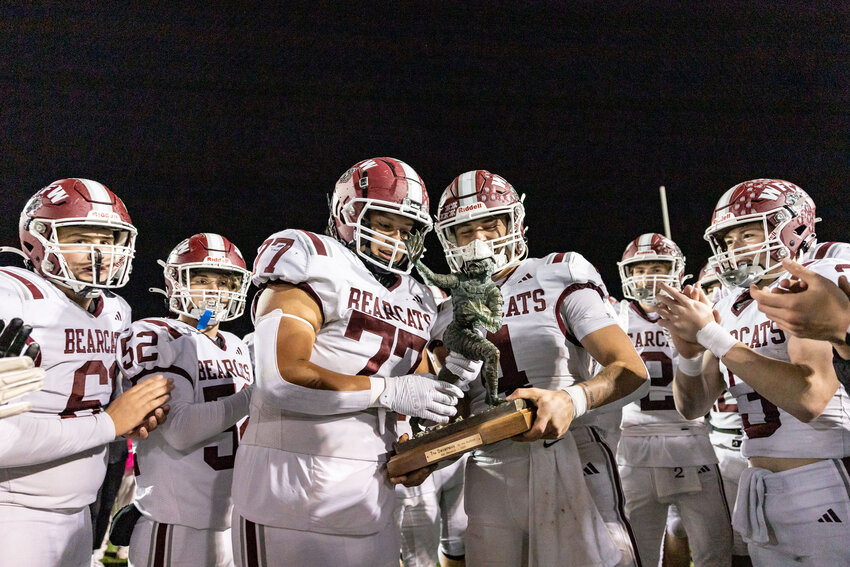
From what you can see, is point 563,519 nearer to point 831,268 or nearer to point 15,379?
point 831,268

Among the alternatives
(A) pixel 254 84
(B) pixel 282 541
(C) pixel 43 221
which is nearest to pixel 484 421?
(B) pixel 282 541

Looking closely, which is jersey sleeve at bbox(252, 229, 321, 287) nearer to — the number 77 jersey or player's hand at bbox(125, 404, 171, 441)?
the number 77 jersey

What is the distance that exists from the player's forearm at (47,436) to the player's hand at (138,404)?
5 centimetres

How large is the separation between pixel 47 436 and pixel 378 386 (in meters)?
1.19

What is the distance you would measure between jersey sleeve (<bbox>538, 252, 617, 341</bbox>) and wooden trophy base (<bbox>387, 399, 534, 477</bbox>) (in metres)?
0.53

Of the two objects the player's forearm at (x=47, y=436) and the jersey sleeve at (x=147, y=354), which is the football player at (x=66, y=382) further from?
the jersey sleeve at (x=147, y=354)

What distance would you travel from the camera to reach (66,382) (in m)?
2.27

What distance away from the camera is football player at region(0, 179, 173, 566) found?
2.10 metres

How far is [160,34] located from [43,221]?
4681mm

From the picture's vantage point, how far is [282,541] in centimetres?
176

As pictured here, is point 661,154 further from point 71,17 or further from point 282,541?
point 282,541

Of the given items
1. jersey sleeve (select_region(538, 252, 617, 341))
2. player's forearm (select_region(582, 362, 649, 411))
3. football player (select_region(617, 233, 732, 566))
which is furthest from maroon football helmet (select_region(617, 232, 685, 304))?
player's forearm (select_region(582, 362, 649, 411))

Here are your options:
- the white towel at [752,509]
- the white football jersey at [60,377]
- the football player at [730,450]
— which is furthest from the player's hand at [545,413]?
the football player at [730,450]

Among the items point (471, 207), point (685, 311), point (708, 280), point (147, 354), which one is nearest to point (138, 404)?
point (147, 354)
